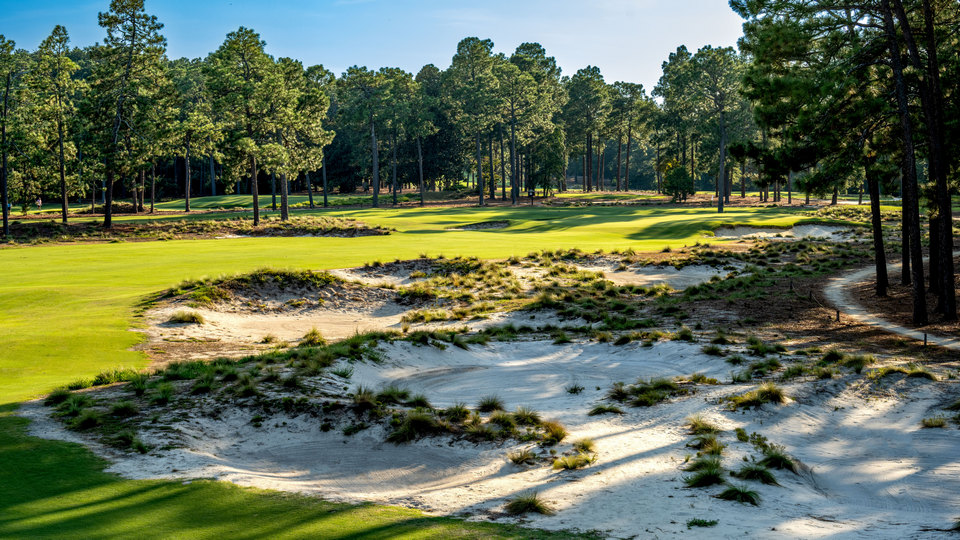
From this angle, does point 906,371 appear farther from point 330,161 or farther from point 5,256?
point 330,161

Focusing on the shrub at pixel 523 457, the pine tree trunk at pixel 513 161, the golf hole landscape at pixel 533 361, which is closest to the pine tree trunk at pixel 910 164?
the golf hole landscape at pixel 533 361

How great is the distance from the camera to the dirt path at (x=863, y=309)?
18.2m

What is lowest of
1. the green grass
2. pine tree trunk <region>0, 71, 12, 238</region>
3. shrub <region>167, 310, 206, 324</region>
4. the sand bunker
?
the green grass

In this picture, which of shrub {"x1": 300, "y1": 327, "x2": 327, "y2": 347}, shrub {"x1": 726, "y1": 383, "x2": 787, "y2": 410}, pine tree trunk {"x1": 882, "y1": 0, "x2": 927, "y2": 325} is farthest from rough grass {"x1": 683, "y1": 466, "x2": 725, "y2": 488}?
pine tree trunk {"x1": 882, "y1": 0, "x2": 927, "y2": 325}

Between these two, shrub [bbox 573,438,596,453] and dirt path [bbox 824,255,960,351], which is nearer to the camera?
shrub [bbox 573,438,596,453]

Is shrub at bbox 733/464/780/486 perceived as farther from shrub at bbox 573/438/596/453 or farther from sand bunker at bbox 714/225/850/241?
sand bunker at bbox 714/225/850/241

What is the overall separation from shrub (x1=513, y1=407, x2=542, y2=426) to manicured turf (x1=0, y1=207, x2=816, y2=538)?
12.5ft

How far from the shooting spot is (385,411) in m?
11.2

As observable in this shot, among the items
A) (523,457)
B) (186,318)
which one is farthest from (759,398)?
(186,318)

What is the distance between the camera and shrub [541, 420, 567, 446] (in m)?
10.4

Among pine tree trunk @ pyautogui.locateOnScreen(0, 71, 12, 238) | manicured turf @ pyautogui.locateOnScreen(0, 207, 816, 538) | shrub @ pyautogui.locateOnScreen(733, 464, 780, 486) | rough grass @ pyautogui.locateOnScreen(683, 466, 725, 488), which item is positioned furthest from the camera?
pine tree trunk @ pyautogui.locateOnScreen(0, 71, 12, 238)

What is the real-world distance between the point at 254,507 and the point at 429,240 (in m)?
34.5

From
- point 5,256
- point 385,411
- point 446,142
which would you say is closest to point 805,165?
point 385,411

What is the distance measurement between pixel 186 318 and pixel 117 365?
4796 millimetres
